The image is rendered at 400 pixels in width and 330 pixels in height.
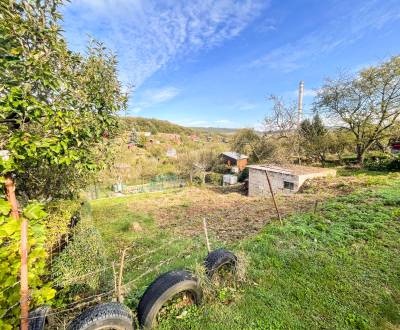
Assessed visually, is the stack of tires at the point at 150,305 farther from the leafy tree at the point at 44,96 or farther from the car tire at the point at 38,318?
the leafy tree at the point at 44,96

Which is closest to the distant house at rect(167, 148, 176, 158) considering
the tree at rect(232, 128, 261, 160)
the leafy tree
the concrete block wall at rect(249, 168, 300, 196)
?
the tree at rect(232, 128, 261, 160)

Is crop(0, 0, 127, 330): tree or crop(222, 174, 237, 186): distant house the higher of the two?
crop(0, 0, 127, 330): tree

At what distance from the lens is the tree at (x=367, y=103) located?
16859mm

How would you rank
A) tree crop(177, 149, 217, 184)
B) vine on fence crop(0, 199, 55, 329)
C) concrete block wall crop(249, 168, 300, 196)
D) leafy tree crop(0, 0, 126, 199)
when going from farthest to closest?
tree crop(177, 149, 217, 184), concrete block wall crop(249, 168, 300, 196), leafy tree crop(0, 0, 126, 199), vine on fence crop(0, 199, 55, 329)

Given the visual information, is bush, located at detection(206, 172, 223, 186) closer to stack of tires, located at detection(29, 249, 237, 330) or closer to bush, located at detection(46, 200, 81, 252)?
bush, located at detection(46, 200, 81, 252)

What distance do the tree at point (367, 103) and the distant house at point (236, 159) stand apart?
49.3 feet

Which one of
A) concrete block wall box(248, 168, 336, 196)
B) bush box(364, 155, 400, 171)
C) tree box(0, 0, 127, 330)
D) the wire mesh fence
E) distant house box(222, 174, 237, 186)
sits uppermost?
tree box(0, 0, 127, 330)

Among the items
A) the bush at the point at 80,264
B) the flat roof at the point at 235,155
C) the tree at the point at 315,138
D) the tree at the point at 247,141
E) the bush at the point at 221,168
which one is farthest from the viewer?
the bush at the point at 221,168

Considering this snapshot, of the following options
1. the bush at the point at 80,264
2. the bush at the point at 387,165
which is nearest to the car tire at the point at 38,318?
the bush at the point at 80,264

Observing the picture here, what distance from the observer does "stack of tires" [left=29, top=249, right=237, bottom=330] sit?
2264 mm

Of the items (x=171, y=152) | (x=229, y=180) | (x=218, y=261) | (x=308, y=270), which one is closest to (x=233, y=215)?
(x=308, y=270)

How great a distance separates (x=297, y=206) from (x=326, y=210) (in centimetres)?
170

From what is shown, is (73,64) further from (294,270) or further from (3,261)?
(294,270)

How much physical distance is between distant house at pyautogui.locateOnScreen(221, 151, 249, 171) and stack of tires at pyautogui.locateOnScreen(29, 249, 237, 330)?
Answer: 2962cm
